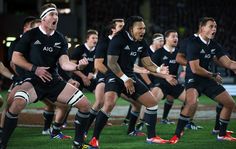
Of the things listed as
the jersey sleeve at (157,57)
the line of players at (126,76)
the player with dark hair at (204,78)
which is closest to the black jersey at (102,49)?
the line of players at (126,76)

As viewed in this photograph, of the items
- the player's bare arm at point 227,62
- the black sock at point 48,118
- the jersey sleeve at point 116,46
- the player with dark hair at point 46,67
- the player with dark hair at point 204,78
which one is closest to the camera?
the player with dark hair at point 46,67

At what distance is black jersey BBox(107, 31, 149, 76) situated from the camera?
8.80 metres

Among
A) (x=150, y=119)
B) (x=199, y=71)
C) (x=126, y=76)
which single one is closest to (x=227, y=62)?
(x=199, y=71)

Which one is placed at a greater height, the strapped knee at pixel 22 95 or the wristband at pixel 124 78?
the wristband at pixel 124 78

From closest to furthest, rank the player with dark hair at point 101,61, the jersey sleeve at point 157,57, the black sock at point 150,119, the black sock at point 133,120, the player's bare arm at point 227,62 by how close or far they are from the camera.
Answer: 1. the black sock at point 150,119
2. the player's bare arm at point 227,62
3. the player with dark hair at point 101,61
4. the black sock at point 133,120
5. the jersey sleeve at point 157,57

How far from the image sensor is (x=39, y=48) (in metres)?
8.11

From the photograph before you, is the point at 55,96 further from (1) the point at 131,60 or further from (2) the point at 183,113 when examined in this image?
(2) the point at 183,113

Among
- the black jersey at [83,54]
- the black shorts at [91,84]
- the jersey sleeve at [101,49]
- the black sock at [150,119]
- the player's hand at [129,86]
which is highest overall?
the jersey sleeve at [101,49]

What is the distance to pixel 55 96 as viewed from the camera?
8.13m

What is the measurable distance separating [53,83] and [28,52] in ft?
1.94

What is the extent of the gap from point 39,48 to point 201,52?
9.64ft

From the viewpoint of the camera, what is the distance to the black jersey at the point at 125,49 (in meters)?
8.80

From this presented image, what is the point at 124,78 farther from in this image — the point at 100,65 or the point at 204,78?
the point at 204,78

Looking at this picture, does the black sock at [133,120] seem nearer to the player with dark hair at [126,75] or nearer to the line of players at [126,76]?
the line of players at [126,76]
